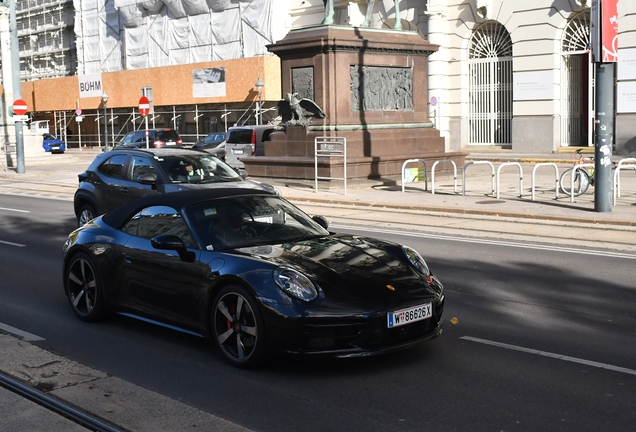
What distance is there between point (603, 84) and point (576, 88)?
22.7 meters

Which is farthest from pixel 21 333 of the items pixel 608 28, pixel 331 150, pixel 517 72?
pixel 517 72

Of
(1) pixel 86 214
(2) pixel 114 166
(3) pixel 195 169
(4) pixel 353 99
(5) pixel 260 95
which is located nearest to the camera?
(3) pixel 195 169

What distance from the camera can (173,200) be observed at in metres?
7.96

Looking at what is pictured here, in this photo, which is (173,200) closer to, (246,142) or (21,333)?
(21,333)

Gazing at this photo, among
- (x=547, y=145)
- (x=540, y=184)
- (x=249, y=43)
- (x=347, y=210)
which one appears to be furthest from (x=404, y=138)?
(x=249, y=43)

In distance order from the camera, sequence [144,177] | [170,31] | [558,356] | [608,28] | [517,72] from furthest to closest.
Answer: [170,31] → [517,72] → [608,28] → [144,177] → [558,356]

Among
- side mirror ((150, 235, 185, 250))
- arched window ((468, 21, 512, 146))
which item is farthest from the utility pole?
arched window ((468, 21, 512, 146))

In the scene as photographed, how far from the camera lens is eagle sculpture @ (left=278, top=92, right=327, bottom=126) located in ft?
79.3

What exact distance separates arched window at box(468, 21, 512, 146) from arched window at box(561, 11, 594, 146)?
283cm

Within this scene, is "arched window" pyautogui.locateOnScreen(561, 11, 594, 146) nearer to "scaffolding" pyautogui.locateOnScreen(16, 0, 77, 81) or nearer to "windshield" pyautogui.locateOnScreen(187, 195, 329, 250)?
"windshield" pyautogui.locateOnScreen(187, 195, 329, 250)

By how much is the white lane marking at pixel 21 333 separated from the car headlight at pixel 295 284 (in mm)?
2684

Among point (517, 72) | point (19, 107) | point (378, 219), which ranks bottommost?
point (378, 219)

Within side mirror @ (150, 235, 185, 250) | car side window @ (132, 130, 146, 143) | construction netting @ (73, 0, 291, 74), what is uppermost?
construction netting @ (73, 0, 291, 74)

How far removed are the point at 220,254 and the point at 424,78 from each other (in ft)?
66.4
